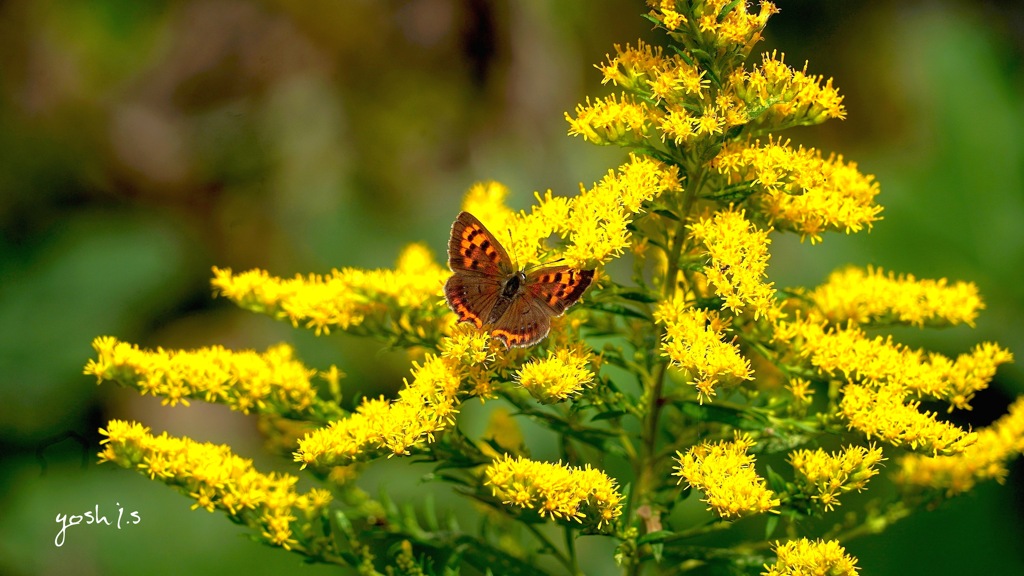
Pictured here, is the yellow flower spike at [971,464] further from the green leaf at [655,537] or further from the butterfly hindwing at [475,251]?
the butterfly hindwing at [475,251]

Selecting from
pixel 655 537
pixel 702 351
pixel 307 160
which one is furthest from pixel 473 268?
pixel 307 160

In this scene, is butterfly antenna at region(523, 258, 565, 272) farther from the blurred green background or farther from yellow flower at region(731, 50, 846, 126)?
the blurred green background

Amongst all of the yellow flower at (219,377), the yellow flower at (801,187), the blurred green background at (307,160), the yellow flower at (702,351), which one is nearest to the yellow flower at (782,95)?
the yellow flower at (801,187)

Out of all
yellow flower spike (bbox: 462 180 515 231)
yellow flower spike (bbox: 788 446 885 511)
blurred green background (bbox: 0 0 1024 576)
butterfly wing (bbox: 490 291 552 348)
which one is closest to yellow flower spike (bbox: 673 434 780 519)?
yellow flower spike (bbox: 788 446 885 511)

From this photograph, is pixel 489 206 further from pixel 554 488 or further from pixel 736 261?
pixel 554 488

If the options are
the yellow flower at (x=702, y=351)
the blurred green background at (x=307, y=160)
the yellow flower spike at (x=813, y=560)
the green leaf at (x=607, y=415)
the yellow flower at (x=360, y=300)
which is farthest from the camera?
the blurred green background at (x=307, y=160)
